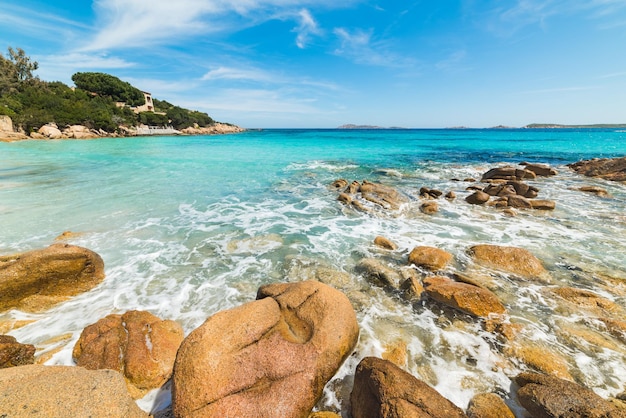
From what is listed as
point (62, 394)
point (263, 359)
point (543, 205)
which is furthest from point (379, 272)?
point (543, 205)

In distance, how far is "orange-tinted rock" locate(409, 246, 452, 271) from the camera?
649 centimetres

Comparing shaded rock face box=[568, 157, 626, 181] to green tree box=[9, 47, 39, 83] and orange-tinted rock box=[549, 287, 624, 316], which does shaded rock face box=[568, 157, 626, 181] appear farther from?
green tree box=[9, 47, 39, 83]

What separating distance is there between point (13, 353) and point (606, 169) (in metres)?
30.0

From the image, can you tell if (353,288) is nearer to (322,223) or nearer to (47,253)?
(322,223)

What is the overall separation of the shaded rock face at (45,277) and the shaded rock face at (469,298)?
7.53 m

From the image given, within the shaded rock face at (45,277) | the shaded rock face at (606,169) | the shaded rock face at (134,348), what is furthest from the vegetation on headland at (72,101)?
the shaded rock face at (606,169)

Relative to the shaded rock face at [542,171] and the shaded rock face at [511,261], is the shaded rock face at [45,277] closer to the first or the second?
the shaded rock face at [511,261]

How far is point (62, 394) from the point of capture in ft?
8.62

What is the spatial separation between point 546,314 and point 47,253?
9.97 m

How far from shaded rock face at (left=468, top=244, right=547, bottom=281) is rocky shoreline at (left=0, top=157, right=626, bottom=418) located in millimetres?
88

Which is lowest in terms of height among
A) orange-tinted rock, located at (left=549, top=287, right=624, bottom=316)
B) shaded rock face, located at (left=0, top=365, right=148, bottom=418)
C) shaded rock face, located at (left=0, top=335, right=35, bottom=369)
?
orange-tinted rock, located at (left=549, top=287, right=624, bottom=316)

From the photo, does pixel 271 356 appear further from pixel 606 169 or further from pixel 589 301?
pixel 606 169

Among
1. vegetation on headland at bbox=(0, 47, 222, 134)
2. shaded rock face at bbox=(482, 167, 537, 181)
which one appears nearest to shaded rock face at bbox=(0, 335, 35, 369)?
shaded rock face at bbox=(482, 167, 537, 181)

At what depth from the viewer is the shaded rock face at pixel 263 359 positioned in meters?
2.95
